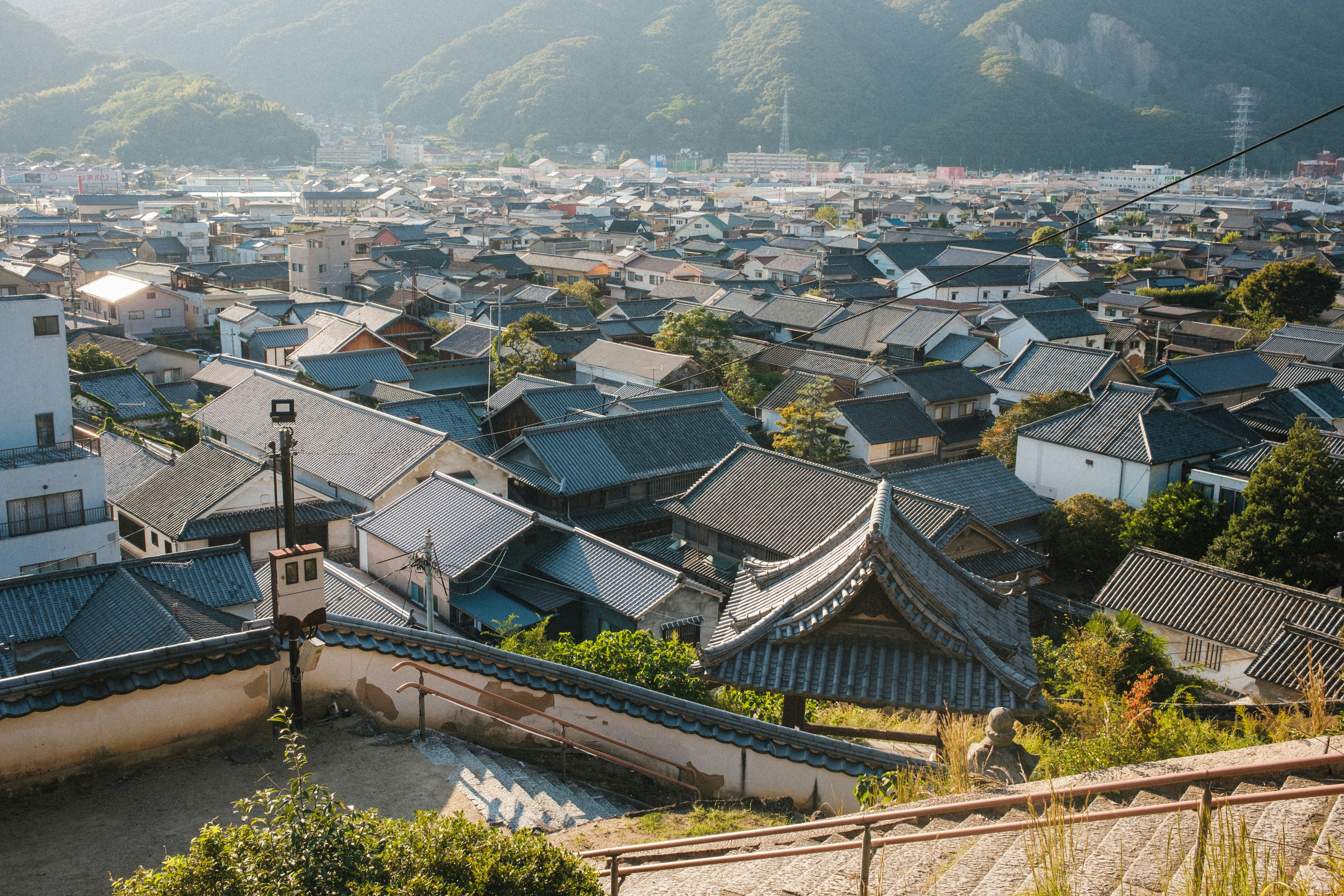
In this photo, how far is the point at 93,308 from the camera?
45.1 metres

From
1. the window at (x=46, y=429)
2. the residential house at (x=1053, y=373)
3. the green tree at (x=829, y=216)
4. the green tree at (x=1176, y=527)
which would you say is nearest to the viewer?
the window at (x=46, y=429)

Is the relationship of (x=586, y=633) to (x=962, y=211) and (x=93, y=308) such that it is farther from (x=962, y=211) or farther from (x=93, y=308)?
(x=962, y=211)

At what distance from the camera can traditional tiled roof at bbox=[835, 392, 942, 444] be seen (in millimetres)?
29078

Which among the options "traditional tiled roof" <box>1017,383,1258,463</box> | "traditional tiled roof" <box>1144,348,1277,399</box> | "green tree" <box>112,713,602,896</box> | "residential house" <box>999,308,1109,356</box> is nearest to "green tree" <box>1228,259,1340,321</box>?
"residential house" <box>999,308,1109,356</box>

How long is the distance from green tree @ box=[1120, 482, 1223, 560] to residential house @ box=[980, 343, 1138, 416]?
9752 mm

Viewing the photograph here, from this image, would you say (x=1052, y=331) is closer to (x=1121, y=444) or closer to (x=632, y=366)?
(x=1121, y=444)

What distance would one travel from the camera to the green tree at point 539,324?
39969 millimetres

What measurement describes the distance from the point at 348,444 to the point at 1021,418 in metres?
19.2

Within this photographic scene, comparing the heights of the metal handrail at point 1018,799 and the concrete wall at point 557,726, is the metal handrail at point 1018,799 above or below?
above

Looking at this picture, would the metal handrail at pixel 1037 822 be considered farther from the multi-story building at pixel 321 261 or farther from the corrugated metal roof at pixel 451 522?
the multi-story building at pixel 321 261

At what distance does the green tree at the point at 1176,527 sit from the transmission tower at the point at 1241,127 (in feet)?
454

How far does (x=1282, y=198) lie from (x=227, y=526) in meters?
129

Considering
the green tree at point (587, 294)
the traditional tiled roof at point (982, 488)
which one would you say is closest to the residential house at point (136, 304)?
the green tree at point (587, 294)

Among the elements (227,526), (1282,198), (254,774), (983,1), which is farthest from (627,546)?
(983,1)
